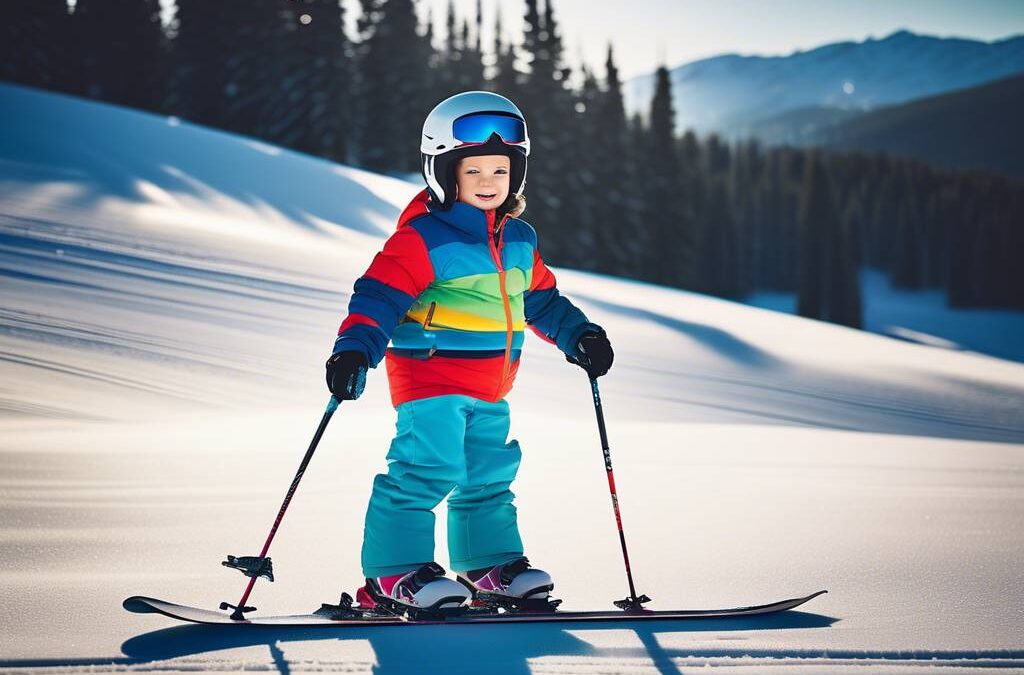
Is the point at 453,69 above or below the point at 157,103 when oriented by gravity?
above

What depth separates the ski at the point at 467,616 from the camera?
7.36 feet

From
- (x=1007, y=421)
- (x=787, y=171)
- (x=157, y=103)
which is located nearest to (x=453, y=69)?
(x=157, y=103)

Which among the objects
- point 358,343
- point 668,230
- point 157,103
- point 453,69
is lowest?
point 358,343

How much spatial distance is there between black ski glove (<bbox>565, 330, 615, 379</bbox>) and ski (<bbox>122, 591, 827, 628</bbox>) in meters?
0.81

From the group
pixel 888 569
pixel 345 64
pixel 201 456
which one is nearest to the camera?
pixel 888 569

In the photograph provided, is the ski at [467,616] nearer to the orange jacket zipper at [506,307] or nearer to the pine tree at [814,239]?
the orange jacket zipper at [506,307]

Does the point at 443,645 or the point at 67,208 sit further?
the point at 67,208

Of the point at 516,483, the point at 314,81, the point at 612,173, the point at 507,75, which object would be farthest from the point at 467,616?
the point at 612,173

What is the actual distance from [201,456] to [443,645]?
2462 millimetres

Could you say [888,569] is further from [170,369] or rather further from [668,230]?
[668,230]

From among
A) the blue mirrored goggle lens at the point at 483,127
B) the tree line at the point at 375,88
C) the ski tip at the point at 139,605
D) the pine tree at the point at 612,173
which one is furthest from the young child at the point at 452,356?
the pine tree at the point at 612,173

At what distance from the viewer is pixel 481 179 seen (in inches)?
110

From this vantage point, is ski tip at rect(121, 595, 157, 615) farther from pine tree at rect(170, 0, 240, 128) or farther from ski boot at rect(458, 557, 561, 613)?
pine tree at rect(170, 0, 240, 128)

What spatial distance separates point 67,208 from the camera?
12797 millimetres
